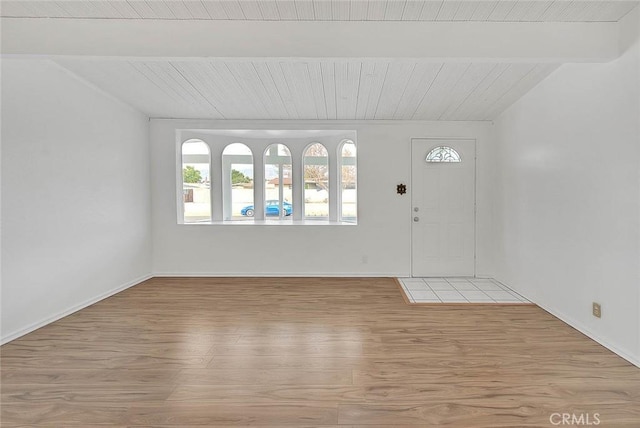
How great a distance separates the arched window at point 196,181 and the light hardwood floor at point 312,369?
2.09m

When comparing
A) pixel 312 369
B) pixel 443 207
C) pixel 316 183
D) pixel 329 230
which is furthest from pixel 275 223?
pixel 312 369

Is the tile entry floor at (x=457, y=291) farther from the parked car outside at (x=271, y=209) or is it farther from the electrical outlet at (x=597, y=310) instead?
the parked car outside at (x=271, y=209)

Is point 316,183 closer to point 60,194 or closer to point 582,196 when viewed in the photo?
point 60,194

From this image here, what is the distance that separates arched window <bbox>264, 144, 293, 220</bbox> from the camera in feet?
17.6

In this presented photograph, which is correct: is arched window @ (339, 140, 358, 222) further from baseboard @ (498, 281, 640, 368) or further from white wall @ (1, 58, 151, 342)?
white wall @ (1, 58, 151, 342)

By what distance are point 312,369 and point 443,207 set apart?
3.43m

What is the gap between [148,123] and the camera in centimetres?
460

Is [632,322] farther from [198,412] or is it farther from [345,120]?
[345,120]

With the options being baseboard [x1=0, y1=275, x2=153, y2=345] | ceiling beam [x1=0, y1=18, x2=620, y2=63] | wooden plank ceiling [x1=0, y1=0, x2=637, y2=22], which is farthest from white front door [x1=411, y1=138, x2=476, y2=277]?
baseboard [x1=0, y1=275, x2=153, y2=345]

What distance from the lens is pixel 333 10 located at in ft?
→ 7.13

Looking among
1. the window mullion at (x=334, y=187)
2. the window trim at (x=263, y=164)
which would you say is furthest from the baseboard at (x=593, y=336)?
the window mullion at (x=334, y=187)

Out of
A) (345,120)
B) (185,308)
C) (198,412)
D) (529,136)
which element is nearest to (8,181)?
(185,308)

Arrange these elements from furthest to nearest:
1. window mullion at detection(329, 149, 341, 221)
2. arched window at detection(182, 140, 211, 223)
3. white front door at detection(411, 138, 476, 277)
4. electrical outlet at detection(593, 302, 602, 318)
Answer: window mullion at detection(329, 149, 341, 221) < arched window at detection(182, 140, 211, 223) < white front door at detection(411, 138, 476, 277) < electrical outlet at detection(593, 302, 602, 318)

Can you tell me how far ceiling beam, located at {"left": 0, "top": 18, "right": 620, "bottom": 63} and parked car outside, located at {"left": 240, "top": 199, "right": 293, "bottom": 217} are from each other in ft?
10.6
